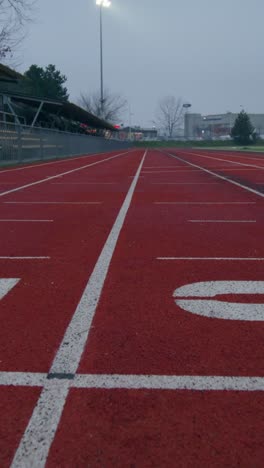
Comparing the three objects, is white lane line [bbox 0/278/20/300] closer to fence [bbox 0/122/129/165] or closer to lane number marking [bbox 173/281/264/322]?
lane number marking [bbox 173/281/264/322]

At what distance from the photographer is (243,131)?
113m

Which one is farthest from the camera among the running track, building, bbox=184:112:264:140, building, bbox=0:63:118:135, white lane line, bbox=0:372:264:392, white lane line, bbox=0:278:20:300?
building, bbox=184:112:264:140

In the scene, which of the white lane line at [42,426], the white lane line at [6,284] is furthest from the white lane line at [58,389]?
the white lane line at [6,284]

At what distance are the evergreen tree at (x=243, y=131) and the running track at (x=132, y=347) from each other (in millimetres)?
109258

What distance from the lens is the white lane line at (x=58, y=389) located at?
2.20 m

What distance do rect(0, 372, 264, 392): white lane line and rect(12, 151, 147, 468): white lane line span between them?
56 mm

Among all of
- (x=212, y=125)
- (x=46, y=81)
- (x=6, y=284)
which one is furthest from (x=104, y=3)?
(x=212, y=125)

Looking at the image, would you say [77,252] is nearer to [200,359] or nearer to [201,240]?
[201,240]

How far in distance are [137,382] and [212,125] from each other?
18127 centimetres

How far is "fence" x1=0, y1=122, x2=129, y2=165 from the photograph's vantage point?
22.1 meters

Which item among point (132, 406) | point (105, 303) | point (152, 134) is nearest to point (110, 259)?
point (105, 303)

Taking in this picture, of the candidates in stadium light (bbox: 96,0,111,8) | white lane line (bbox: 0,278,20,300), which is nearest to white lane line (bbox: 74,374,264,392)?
white lane line (bbox: 0,278,20,300)

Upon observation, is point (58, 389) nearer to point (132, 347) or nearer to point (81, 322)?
point (132, 347)

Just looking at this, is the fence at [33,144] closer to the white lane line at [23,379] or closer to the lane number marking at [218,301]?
the lane number marking at [218,301]
